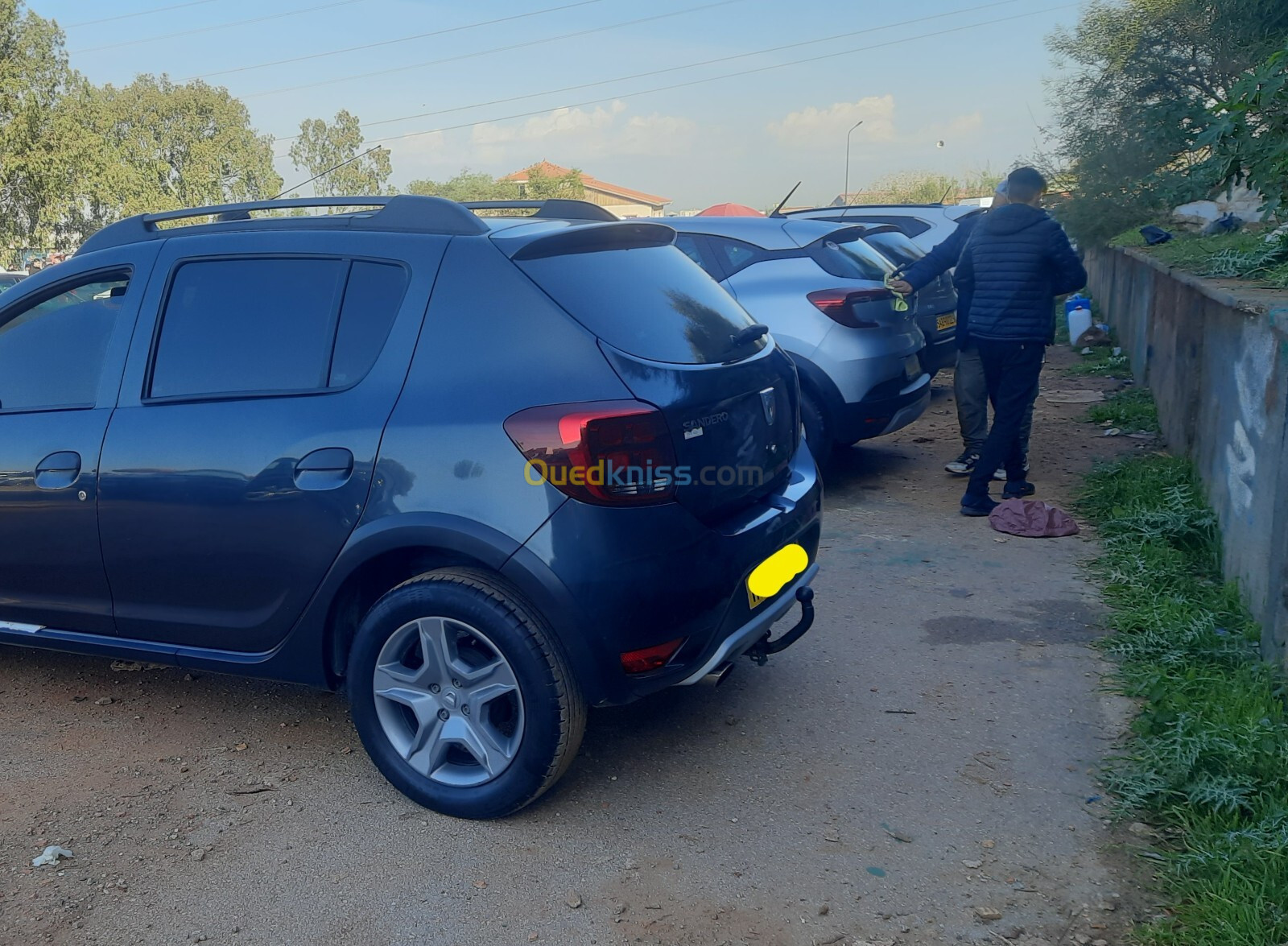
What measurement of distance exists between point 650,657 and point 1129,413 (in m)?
6.95

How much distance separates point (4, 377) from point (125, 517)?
90 centimetres

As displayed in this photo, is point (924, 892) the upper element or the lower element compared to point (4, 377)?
lower

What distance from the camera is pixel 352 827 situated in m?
3.31

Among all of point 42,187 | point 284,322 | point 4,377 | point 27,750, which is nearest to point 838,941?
point 284,322

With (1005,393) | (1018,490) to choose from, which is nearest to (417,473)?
(1005,393)

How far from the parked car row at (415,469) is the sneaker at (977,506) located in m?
2.82

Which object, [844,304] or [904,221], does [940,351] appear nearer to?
[844,304]

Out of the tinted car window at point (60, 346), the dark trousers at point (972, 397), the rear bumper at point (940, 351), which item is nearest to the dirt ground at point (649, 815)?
the tinted car window at point (60, 346)

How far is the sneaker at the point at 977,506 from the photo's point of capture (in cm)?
657

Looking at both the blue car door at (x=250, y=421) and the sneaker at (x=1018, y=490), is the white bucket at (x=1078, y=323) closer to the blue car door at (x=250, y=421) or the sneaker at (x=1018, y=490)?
the sneaker at (x=1018, y=490)

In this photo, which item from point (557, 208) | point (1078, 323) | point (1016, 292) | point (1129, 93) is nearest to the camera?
point (557, 208)

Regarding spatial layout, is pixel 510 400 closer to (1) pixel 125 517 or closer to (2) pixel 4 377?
(1) pixel 125 517

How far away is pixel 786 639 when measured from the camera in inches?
148

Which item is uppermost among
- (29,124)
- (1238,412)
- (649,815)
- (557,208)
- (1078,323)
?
(29,124)
